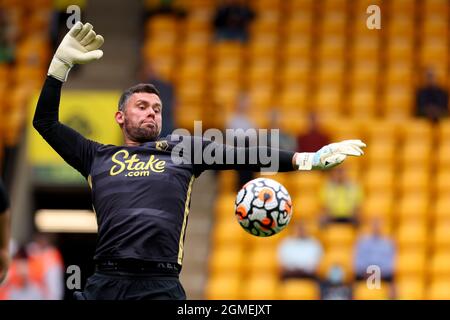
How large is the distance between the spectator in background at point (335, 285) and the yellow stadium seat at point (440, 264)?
4.67ft

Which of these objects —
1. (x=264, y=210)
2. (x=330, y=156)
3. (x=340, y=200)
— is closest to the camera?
(x=330, y=156)

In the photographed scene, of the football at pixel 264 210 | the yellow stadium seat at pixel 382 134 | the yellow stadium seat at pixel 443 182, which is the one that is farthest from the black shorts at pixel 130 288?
the yellow stadium seat at pixel 382 134

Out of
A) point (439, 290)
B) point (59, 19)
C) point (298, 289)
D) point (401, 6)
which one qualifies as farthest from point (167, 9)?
point (439, 290)

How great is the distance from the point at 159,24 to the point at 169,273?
539 inches

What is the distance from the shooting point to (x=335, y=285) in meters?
15.3

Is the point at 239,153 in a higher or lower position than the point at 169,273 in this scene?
higher

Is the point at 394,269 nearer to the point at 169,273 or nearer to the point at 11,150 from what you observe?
the point at 11,150

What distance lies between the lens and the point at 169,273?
722 cm

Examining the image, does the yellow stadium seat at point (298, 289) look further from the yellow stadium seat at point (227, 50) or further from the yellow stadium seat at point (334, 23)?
the yellow stadium seat at point (334, 23)

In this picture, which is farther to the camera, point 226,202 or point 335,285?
point 226,202

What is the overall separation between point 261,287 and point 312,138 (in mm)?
2646

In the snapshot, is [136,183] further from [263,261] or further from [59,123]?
[263,261]

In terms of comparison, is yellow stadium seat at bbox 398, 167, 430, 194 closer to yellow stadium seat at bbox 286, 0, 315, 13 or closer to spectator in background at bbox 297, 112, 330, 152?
spectator in background at bbox 297, 112, 330, 152
